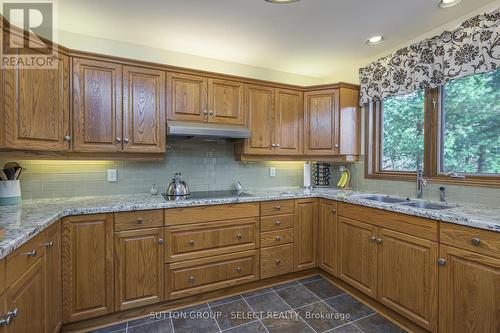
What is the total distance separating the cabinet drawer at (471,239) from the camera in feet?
4.43

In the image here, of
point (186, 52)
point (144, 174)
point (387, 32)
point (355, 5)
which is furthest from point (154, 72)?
point (387, 32)

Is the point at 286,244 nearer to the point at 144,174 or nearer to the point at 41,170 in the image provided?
the point at 144,174

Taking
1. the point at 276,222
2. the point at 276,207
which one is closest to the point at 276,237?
the point at 276,222

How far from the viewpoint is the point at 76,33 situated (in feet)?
7.41

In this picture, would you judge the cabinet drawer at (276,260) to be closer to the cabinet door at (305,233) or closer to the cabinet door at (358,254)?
the cabinet door at (305,233)

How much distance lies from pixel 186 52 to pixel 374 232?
2501 millimetres

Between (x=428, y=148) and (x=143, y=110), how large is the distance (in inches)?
101

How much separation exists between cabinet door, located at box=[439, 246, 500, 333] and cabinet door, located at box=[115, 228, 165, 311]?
6.48 feet

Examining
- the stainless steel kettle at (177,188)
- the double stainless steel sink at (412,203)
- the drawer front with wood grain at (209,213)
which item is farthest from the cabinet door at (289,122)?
the stainless steel kettle at (177,188)

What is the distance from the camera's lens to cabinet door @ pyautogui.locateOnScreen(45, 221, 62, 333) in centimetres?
147

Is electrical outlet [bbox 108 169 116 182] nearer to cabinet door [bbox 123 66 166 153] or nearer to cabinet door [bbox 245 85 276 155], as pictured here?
cabinet door [bbox 123 66 166 153]

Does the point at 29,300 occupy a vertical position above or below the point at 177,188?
→ below

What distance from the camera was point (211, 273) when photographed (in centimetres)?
221

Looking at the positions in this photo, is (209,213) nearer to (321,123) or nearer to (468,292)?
(321,123)
